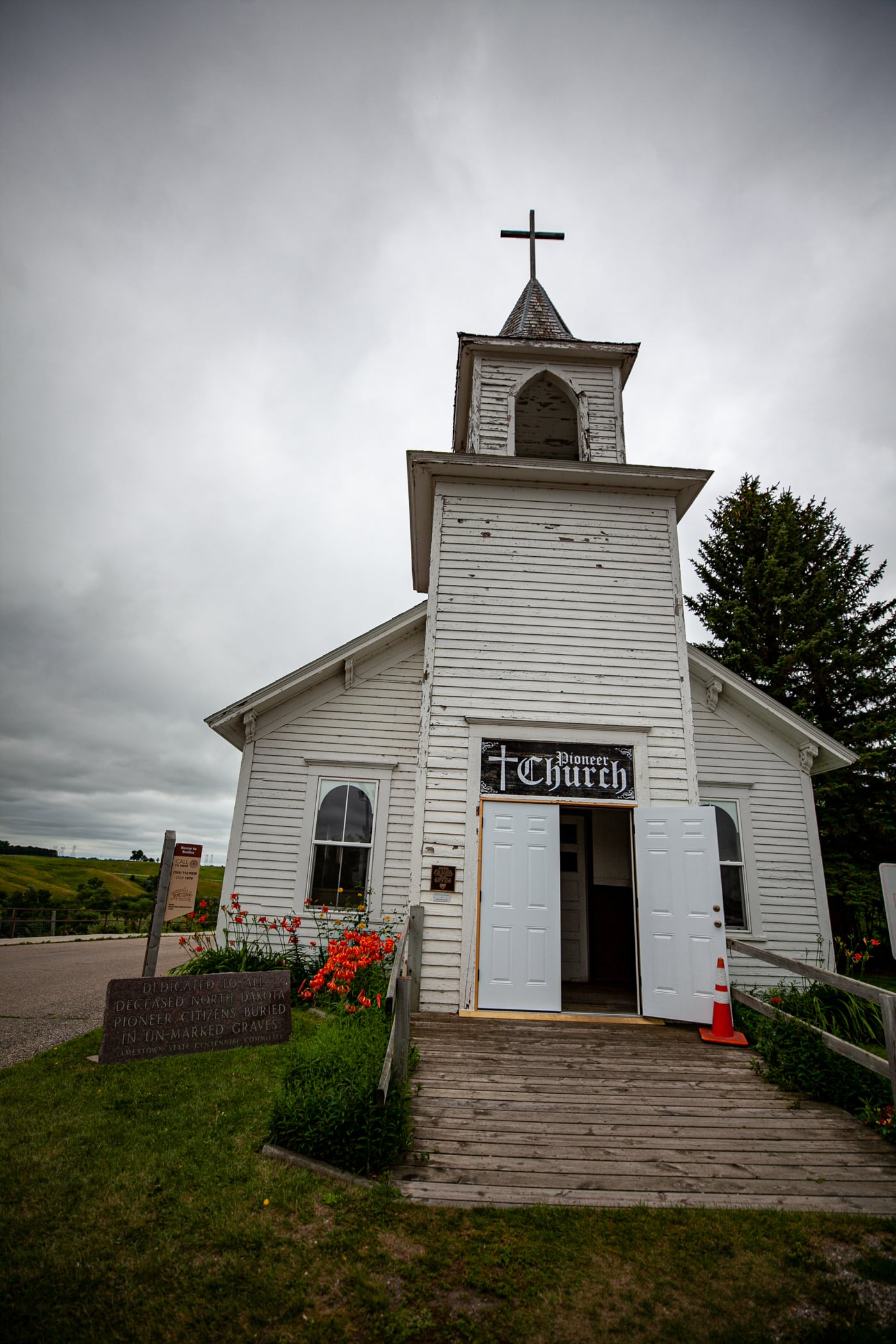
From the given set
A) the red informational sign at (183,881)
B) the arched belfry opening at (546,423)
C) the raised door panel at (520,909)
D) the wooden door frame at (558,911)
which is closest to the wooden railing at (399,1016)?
the wooden door frame at (558,911)

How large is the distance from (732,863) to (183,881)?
7.99 meters

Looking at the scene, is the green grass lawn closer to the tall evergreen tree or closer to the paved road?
the paved road

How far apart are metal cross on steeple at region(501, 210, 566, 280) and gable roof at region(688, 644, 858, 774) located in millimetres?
8333

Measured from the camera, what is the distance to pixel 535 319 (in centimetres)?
1170

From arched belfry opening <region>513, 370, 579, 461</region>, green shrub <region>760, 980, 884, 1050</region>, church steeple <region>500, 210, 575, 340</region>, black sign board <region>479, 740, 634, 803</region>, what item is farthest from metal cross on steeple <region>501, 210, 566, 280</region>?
green shrub <region>760, 980, 884, 1050</region>

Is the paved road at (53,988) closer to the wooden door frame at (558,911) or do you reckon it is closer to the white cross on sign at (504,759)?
the wooden door frame at (558,911)

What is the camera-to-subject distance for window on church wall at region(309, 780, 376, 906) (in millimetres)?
10344

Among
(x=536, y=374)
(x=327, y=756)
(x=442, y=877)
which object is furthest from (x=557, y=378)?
(x=442, y=877)

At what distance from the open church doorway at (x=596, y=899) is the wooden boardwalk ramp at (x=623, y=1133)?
4.64 metres

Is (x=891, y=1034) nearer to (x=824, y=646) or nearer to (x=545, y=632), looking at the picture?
(x=545, y=632)

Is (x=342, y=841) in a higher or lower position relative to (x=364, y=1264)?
higher

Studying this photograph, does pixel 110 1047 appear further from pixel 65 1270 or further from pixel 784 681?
pixel 784 681

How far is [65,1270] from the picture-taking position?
3.10 metres

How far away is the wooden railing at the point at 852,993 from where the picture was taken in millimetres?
4953
